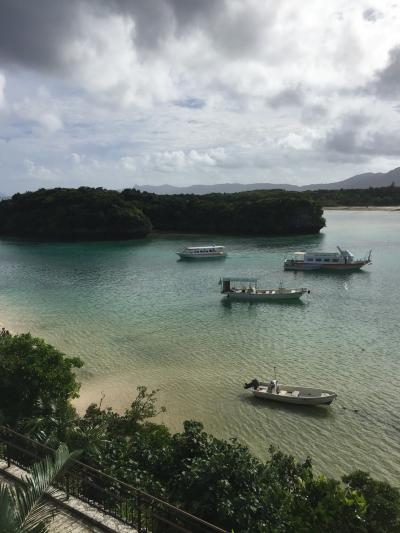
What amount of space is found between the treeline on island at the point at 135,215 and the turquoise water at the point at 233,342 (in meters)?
32.5

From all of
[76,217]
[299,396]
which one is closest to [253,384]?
[299,396]

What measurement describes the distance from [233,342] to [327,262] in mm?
34321

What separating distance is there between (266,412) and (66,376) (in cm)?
992

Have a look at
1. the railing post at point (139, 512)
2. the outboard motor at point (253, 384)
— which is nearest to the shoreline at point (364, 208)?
the outboard motor at point (253, 384)

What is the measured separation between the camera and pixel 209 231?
364 ft

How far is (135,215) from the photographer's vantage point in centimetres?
9981

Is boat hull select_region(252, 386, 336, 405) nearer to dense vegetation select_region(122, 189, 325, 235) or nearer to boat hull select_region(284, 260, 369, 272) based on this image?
boat hull select_region(284, 260, 369, 272)

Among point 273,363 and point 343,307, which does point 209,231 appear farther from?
point 273,363

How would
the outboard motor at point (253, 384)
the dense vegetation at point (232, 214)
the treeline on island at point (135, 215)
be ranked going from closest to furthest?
the outboard motor at point (253, 384) < the treeline on island at point (135, 215) < the dense vegetation at point (232, 214)

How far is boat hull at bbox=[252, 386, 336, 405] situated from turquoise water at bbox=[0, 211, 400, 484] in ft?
1.26

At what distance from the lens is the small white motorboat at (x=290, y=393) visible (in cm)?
2194

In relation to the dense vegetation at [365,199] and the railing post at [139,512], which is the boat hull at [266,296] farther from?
the dense vegetation at [365,199]

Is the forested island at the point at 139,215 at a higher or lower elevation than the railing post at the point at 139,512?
higher

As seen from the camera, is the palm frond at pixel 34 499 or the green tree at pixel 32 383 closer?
the palm frond at pixel 34 499
